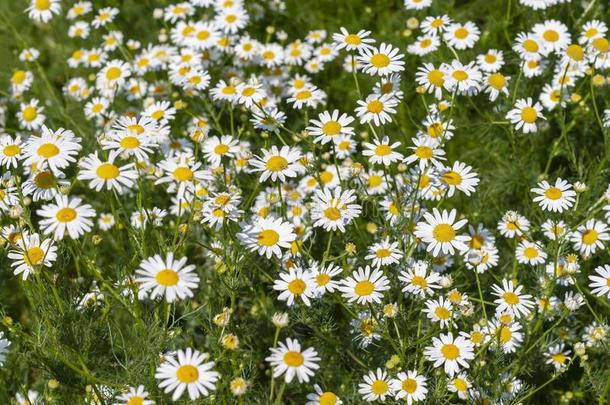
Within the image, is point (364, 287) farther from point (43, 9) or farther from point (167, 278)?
point (43, 9)

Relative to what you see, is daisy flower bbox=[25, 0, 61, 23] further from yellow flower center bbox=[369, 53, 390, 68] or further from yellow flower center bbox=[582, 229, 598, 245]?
yellow flower center bbox=[582, 229, 598, 245]

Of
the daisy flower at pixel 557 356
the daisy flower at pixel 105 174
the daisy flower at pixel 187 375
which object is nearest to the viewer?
the daisy flower at pixel 187 375

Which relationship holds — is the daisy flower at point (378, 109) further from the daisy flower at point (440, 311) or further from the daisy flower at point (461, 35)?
the daisy flower at point (461, 35)

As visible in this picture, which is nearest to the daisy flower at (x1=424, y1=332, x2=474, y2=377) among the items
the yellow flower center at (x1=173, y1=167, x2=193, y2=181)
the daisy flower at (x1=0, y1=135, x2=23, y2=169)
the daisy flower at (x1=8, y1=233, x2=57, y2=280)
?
the yellow flower center at (x1=173, y1=167, x2=193, y2=181)

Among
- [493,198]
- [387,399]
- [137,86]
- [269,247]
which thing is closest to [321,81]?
[137,86]

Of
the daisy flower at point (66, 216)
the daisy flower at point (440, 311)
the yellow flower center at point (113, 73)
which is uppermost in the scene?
the yellow flower center at point (113, 73)

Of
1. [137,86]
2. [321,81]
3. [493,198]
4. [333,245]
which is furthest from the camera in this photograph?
[321,81]

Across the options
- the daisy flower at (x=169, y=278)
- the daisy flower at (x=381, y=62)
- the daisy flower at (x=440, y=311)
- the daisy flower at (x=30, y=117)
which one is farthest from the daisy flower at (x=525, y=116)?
the daisy flower at (x=30, y=117)

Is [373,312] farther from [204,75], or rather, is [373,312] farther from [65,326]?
[204,75]
